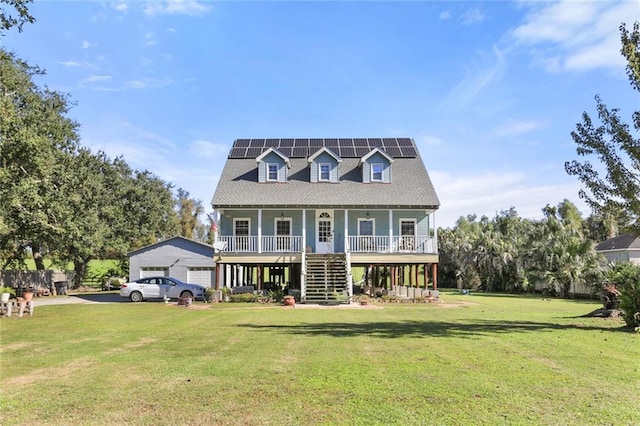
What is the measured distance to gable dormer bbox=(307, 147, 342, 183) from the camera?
94.0 feet

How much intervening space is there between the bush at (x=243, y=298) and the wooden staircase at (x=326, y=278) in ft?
8.67

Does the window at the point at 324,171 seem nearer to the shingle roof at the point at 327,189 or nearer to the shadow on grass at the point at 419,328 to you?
the shingle roof at the point at 327,189

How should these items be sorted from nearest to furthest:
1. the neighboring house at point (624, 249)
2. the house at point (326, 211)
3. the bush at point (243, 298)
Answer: the bush at point (243, 298) < the house at point (326, 211) < the neighboring house at point (624, 249)

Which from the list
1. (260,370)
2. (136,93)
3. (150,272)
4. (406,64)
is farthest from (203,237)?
(260,370)

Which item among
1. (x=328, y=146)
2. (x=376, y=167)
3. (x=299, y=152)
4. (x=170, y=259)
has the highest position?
(x=328, y=146)

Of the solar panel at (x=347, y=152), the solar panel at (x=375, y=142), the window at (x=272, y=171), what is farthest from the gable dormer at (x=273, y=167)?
the solar panel at (x=375, y=142)

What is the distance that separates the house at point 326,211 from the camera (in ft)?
84.4

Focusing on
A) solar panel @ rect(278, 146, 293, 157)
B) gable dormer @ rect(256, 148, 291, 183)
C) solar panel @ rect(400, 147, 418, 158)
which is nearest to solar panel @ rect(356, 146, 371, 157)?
solar panel @ rect(400, 147, 418, 158)

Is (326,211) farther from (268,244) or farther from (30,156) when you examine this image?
(30,156)

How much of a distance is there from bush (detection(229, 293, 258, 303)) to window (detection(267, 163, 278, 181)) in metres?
7.51

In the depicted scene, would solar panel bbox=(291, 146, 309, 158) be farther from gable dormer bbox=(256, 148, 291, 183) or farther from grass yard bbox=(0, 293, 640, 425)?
grass yard bbox=(0, 293, 640, 425)

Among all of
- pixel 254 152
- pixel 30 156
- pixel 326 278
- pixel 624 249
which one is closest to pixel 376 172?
pixel 254 152

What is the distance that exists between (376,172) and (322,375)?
22.3 metres

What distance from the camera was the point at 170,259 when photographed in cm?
3372
